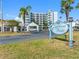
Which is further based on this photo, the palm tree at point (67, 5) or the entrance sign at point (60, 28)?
the palm tree at point (67, 5)

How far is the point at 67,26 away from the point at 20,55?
8.44 metres

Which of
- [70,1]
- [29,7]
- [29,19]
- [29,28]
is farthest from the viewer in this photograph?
[29,19]

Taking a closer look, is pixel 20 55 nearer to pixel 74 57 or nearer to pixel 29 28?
pixel 74 57

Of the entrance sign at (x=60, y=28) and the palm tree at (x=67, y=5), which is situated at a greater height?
the palm tree at (x=67, y=5)

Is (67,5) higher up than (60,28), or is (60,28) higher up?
(67,5)

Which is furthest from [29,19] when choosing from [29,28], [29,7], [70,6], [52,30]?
[52,30]

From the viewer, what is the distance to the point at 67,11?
68812 mm

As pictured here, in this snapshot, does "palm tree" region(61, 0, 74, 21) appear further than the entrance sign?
Yes

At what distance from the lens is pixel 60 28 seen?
69.9 ft

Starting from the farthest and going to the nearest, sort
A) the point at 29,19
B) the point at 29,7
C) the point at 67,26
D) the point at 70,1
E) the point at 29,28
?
1. the point at 29,19
2. the point at 29,28
3. the point at 29,7
4. the point at 70,1
5. the point at 67,26

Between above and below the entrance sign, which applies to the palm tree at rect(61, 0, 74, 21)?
above

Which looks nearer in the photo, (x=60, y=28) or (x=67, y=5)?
(x=60, y=28)

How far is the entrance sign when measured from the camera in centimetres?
2051

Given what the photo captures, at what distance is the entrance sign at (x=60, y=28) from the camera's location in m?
20.5
